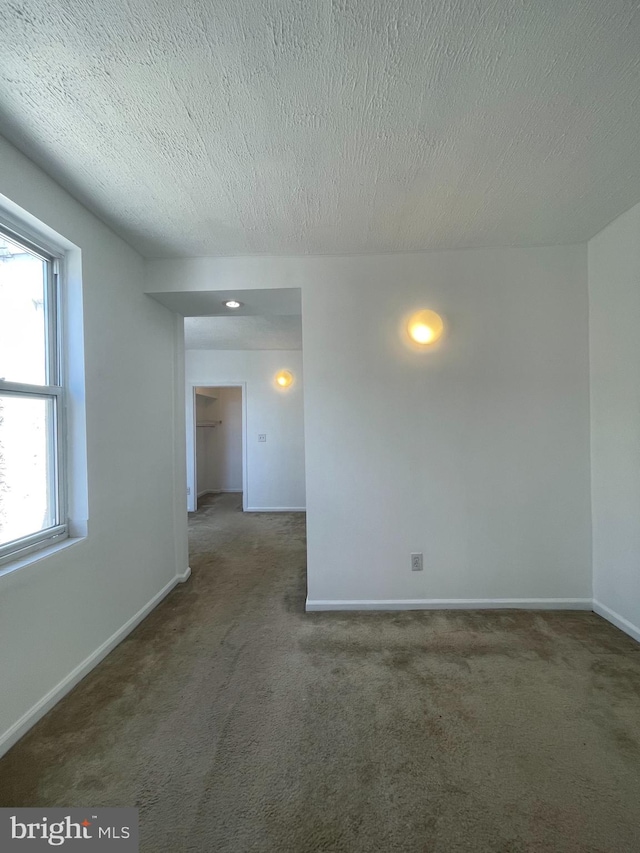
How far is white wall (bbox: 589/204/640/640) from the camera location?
2.09 meters

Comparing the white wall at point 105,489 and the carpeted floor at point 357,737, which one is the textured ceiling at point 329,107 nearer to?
the white wall at point 105,489

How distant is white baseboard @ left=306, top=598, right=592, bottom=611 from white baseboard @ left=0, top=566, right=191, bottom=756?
3.79ft

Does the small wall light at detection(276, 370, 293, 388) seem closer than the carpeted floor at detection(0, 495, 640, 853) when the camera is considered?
No

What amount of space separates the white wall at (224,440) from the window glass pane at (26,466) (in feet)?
18.6

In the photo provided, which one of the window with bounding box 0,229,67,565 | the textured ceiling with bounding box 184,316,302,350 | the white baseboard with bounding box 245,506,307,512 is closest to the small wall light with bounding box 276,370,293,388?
the textured ceiling with bounding box 184,316,302,350

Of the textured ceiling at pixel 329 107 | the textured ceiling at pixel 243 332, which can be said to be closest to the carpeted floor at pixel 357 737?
the textured ceiling at pixel 329 107

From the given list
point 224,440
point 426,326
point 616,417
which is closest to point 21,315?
point 426,326

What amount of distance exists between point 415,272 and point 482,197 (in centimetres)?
65

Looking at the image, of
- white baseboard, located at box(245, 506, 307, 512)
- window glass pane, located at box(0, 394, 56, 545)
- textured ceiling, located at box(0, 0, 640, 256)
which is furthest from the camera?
white baseboard, located at box(245, 506, 307, 512)

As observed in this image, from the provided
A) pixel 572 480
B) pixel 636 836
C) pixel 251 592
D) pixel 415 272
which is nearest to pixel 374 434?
pixel 415 272

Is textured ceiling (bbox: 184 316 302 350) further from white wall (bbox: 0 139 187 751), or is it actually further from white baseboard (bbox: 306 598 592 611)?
white baseboard (bbox: 306 598 592 611)

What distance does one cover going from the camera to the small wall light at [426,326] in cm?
245

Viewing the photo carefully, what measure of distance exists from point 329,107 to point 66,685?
281 cm

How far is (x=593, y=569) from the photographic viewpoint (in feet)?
8.05
